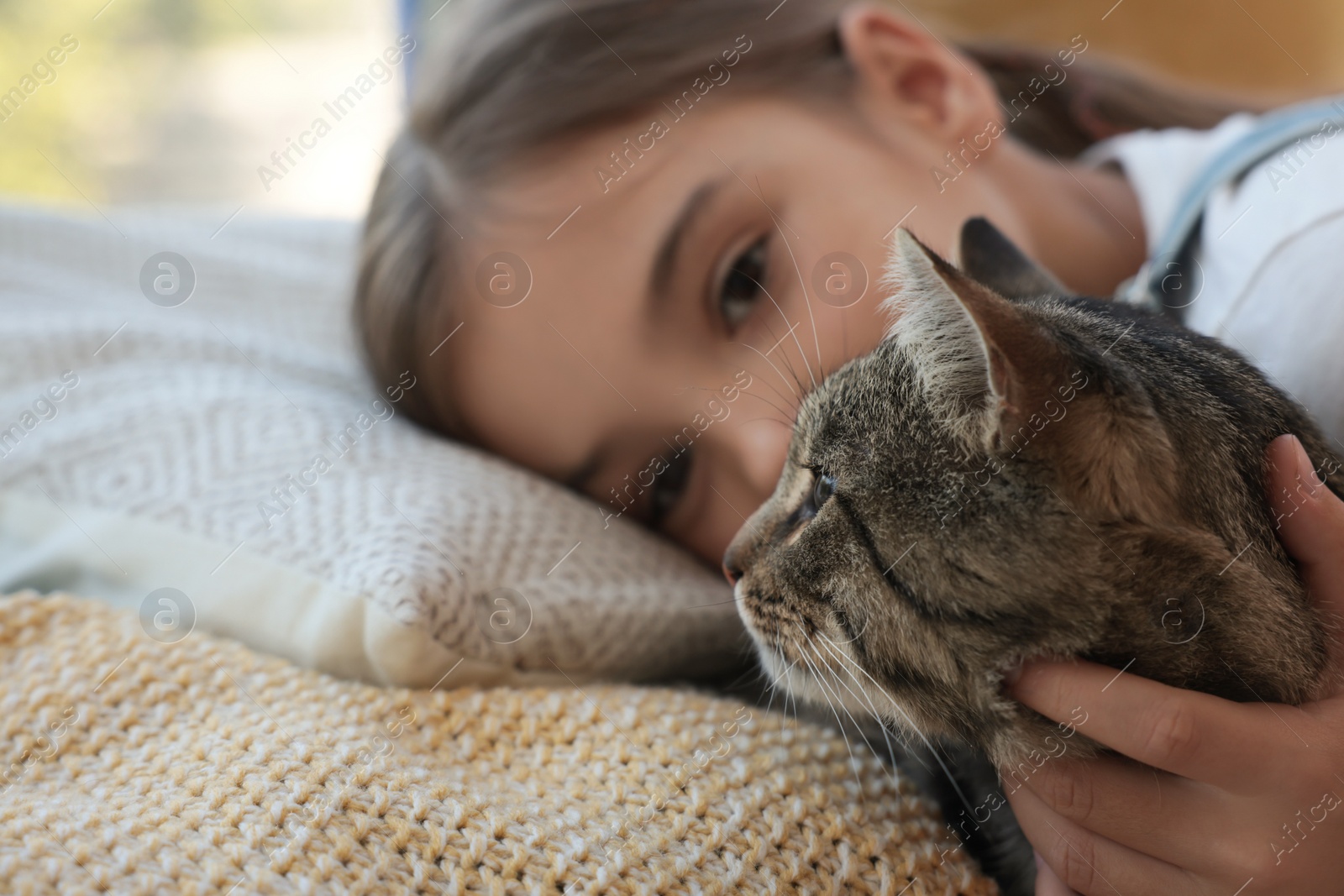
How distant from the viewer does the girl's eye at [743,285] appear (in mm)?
1045

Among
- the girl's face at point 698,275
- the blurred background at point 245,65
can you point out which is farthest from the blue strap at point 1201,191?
the blurred background at point 245,65

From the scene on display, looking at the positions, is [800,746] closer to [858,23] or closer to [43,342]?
[858,23]

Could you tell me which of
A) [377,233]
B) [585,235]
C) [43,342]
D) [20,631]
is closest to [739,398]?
[585,235]

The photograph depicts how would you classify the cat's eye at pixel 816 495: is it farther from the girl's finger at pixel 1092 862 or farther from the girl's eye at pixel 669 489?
the girl's eye at pixel 669 489

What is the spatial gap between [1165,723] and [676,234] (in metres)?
0.74

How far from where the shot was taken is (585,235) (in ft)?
3.61

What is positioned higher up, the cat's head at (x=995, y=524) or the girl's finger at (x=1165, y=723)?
the cat's head at (x=995, y=524)

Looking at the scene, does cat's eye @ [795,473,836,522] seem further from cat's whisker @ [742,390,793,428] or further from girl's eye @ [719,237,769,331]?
girl's eye @ [719,237,769,331]

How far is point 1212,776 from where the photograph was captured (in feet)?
1.80

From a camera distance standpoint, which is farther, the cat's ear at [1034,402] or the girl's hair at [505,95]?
the girl's hair at [505,95]

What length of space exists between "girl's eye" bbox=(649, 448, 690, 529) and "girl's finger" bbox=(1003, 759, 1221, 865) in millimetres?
668

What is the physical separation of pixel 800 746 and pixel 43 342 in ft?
3.87

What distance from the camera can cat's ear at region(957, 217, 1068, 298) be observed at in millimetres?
791

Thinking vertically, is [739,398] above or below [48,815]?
above
